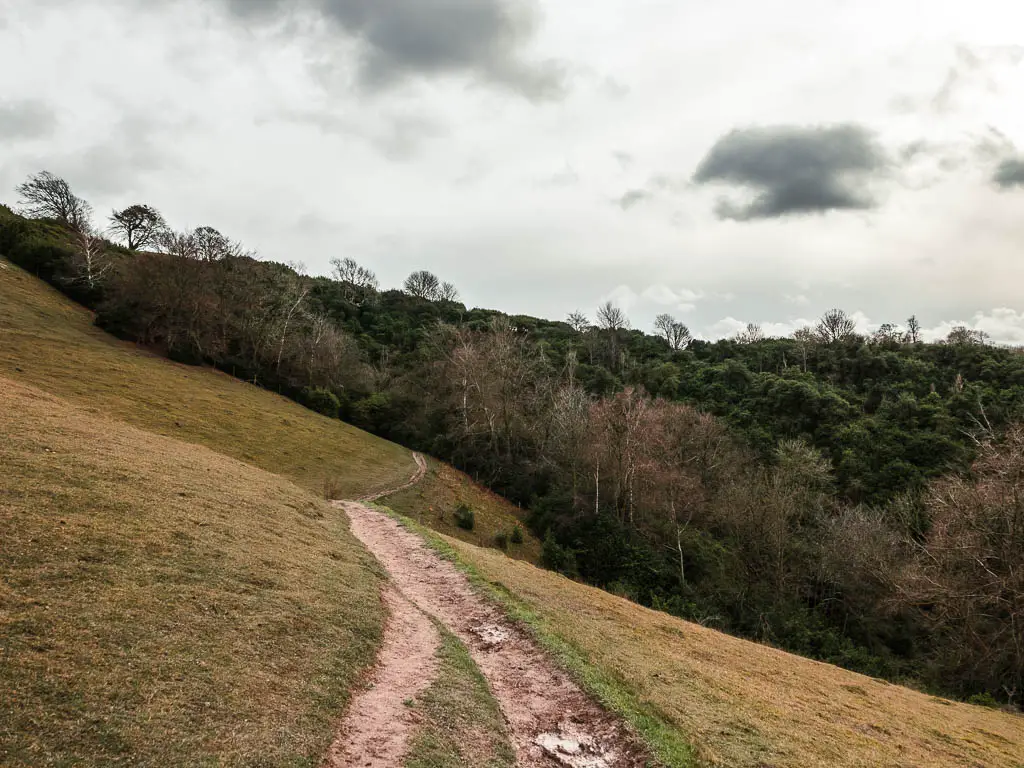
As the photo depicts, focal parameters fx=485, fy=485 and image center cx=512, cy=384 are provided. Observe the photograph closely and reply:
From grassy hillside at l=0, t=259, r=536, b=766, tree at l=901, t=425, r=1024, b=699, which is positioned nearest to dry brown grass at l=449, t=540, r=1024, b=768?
grassy hillside at l=0, t=259, r=536, b=766

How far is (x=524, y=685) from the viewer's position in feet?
38.5

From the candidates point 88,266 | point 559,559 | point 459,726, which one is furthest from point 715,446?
point 88,266

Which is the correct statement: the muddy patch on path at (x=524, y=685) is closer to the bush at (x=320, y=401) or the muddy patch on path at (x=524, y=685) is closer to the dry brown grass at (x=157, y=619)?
the dry brown grass at (x=157, y=619)

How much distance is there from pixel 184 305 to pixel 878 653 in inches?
2837

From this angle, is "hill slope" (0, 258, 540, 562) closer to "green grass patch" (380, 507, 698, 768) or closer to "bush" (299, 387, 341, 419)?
"bush" (299, 387, 341, 419)

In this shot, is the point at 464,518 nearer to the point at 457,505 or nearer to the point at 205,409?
the point at 457,505

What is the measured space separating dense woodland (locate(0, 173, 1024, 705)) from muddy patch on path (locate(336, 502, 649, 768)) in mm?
21023

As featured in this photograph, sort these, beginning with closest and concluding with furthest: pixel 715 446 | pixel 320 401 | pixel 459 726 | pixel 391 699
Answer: pixel 459 726 < pixel 391 699 < pixel 715 446 < pixel 320 401

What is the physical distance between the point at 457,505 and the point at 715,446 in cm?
3379

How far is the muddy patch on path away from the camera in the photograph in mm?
9445

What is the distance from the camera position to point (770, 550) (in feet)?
129

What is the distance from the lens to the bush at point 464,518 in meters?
38.6

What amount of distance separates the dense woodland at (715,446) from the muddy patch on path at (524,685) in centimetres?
2102

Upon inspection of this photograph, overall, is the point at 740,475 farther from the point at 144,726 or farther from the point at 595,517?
the point at 144,726
